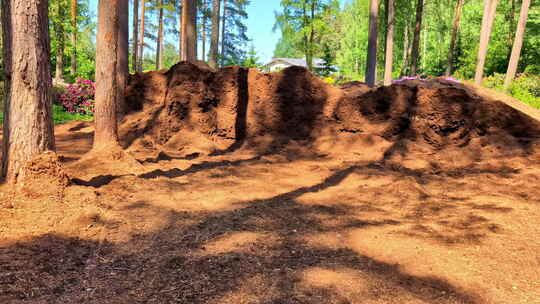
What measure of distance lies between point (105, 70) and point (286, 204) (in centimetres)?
408

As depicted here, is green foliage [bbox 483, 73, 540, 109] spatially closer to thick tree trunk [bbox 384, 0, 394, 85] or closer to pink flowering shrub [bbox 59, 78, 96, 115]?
thick tree trunk [bbox 384, 0, 394, 85]

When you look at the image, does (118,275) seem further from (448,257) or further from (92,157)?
(92,157)

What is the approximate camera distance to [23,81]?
4035mm

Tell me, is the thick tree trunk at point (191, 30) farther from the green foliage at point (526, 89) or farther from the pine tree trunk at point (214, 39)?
the green foliage at point (526, 89)

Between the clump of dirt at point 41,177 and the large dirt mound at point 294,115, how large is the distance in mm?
3627

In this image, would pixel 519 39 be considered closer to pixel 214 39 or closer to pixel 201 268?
pixel 214 39

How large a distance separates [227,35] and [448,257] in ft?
146

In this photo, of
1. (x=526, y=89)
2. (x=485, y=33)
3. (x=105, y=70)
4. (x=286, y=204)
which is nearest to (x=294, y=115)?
(x=286, y=204)

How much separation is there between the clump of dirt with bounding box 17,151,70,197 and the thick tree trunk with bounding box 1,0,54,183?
0.08 metres

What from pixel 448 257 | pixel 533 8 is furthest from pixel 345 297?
pixel 533 8

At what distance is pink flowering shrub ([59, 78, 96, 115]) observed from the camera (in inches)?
571

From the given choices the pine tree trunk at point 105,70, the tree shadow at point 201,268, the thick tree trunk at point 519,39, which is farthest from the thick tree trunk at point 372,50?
the tree shadow at point 201,268

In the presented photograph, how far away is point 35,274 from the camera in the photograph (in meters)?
2.91

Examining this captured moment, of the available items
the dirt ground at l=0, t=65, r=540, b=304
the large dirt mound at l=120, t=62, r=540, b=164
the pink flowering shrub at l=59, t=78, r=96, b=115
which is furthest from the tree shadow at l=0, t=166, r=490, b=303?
the pink flowering shrub at l=59, t=78, r=96, b=115
